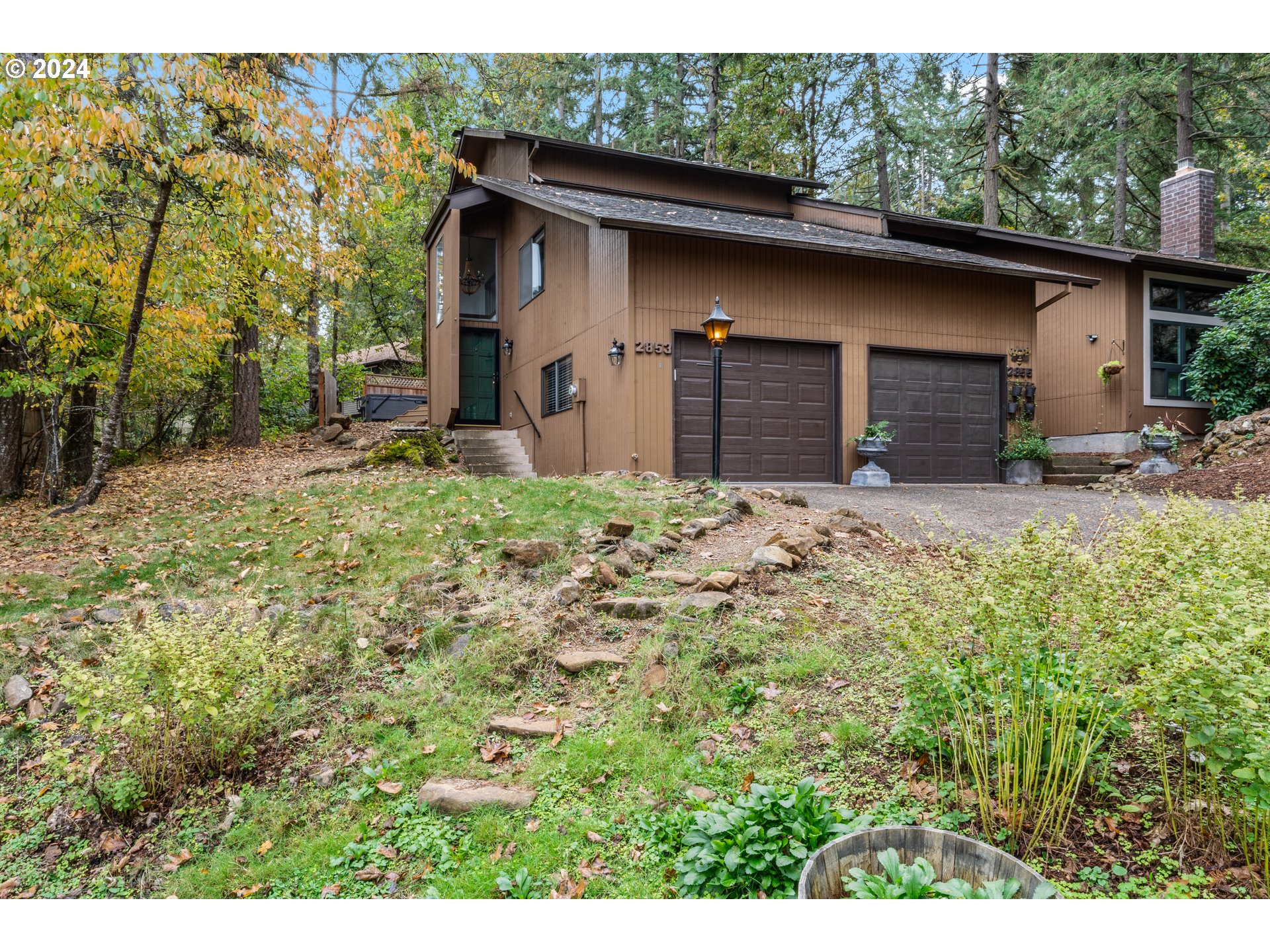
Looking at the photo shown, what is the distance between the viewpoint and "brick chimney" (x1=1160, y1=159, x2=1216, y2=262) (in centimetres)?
1326

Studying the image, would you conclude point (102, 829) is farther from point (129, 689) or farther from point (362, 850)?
point (362, 850)

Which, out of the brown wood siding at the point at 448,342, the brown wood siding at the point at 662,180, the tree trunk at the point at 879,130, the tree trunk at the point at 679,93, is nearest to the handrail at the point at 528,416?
the brown wood siding at the point at 448,342

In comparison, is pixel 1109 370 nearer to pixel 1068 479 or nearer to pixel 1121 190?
pixel 1068 479

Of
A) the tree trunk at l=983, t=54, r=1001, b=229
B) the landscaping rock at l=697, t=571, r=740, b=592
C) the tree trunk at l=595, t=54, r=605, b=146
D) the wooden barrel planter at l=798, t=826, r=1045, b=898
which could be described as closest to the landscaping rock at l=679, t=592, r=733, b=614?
the landscaping rock at l=697, t=571, r=740, b=592

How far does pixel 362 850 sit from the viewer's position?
258 centimetres

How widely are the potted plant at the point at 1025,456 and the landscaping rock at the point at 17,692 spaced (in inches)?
468

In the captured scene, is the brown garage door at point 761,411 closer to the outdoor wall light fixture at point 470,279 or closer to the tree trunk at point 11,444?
the outdoor wall light fixture at point 470,279

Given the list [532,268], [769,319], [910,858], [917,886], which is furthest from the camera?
[532,268]

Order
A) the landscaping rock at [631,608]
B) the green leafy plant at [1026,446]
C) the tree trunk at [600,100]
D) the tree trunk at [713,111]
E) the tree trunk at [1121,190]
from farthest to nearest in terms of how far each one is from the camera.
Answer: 1. the tree trunk at [600,100]
2. the tree trunk at [713,111]
3. the tree trunk at [1121,190]
4. the green leafy plant at [1026,446]
5. the landscaping rock at [631,608]

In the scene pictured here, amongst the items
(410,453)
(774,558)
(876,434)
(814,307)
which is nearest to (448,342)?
(410,453)

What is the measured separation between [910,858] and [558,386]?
9.89 m

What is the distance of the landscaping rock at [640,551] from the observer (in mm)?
4953

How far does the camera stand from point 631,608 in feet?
13.5
